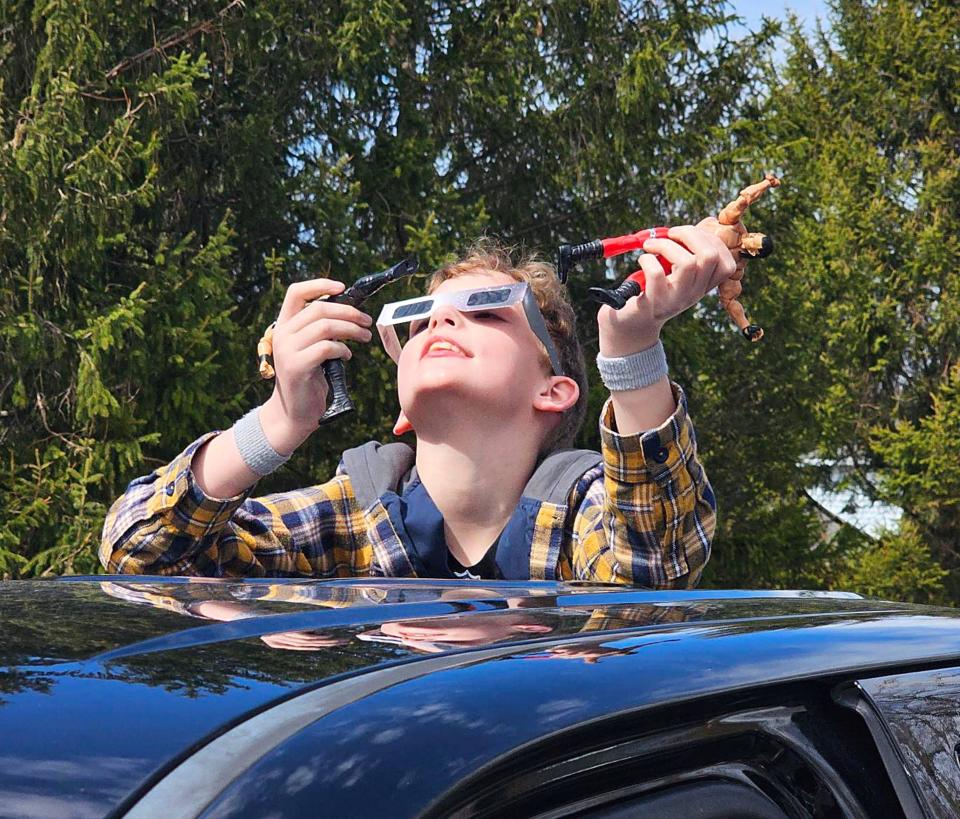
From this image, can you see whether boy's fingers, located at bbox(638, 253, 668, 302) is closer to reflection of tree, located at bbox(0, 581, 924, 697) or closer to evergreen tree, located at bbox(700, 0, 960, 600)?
reflection of tree, located at bbox(0, 581, 924, 697)

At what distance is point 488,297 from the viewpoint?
10.1 ft

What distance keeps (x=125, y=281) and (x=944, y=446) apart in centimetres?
1130

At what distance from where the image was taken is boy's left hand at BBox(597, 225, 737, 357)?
7.91 feet

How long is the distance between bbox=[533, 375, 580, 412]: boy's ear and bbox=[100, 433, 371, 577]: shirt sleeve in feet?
1.67

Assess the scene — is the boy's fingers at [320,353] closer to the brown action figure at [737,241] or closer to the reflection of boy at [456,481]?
the reflection of boy at [456,481]

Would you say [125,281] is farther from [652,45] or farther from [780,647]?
[780,647]

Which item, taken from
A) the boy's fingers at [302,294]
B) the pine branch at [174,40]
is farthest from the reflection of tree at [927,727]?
the pine branch at [174,40]

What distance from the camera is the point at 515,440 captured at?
312cm

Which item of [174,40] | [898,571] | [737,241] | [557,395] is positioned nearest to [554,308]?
[557,395]

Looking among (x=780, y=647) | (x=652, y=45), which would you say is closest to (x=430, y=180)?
(x=652, y=45)

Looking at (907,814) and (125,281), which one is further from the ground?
(125,281)

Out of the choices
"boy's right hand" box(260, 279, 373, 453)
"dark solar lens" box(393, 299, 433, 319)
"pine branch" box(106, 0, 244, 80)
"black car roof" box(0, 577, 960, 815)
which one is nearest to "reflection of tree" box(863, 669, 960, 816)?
"black car roof" box(0, 577, 960, 815)

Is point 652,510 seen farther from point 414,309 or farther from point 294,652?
point 294,652

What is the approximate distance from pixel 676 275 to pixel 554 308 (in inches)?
44.6
